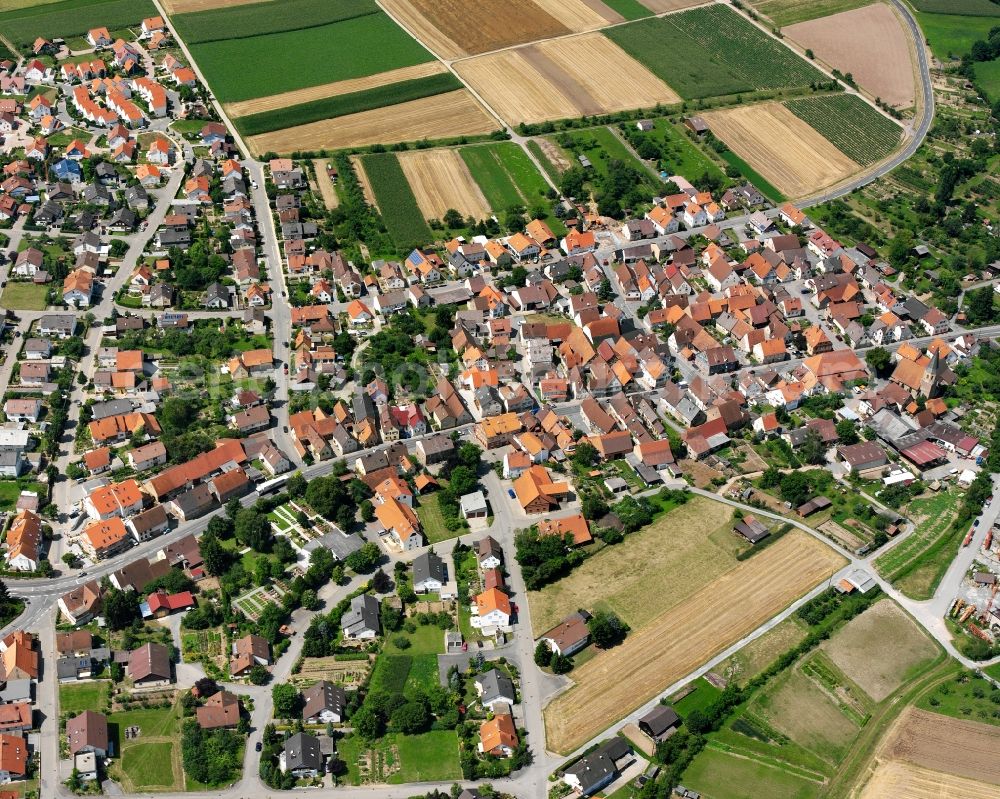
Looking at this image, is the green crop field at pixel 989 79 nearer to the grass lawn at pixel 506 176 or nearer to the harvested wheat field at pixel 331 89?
the grass lawn at pixel 506 176

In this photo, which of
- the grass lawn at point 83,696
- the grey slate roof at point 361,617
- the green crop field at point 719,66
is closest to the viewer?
the grass lawn at point 83,696

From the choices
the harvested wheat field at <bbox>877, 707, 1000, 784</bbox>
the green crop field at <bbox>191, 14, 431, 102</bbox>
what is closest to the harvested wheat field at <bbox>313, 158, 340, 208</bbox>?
the green crop field at <bbox>191, 14, 431, 102</bbox>

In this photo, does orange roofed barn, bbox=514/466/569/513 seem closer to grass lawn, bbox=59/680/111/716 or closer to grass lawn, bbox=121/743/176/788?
grass lawn, bbox=121/743/176/788

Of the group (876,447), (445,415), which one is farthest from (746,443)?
(445,415)

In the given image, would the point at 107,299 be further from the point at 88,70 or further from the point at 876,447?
the point at 876,447

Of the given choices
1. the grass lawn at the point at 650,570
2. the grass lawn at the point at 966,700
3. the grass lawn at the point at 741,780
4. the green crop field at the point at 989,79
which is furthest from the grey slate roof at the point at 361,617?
the green crop field at the point at 989,79

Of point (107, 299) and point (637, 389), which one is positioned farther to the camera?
point (107, 299)
